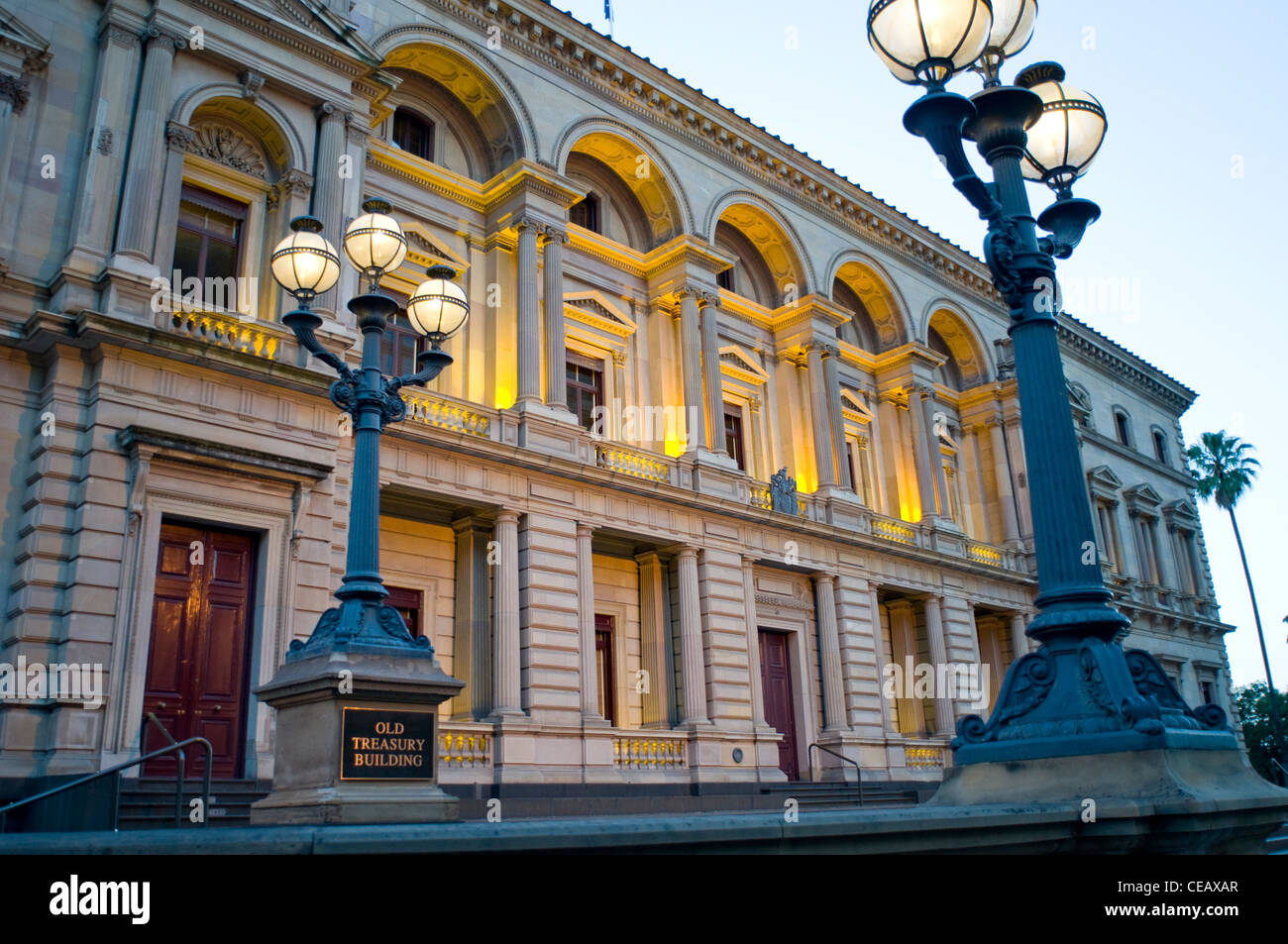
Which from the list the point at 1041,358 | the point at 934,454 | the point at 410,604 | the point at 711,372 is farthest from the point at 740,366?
the point at 1041,358

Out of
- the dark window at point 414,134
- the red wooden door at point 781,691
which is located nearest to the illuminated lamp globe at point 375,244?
the dark window at point 414,134

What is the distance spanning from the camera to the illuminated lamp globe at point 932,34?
593cm

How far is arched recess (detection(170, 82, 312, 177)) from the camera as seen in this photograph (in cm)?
1705

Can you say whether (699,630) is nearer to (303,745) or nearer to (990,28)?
(303,745)

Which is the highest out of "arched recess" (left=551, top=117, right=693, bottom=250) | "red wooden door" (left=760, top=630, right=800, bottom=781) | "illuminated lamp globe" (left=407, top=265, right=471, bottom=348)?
"arched recess" (left=551, top=117, right=693, bottom=250)

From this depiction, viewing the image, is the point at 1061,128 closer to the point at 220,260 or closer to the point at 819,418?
the point at 220,260

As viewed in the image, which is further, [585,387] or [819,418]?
[819,418]

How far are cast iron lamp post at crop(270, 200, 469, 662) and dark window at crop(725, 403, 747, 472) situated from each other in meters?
16.8

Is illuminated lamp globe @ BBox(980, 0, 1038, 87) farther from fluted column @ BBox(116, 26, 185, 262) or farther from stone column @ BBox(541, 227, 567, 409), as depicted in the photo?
stone column @ BBox(541, 227, 567, 409)

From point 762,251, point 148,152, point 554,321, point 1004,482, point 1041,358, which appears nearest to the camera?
point 1041,358

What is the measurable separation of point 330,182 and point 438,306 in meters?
8.50

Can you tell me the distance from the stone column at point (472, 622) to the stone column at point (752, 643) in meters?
6.21

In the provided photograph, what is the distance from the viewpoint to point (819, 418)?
27766 millimetres

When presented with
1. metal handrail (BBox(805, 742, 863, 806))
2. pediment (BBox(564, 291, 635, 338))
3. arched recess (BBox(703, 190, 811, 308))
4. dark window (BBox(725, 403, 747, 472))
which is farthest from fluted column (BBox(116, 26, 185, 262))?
metal handrail (BBox(805, 742, 863, 806))
